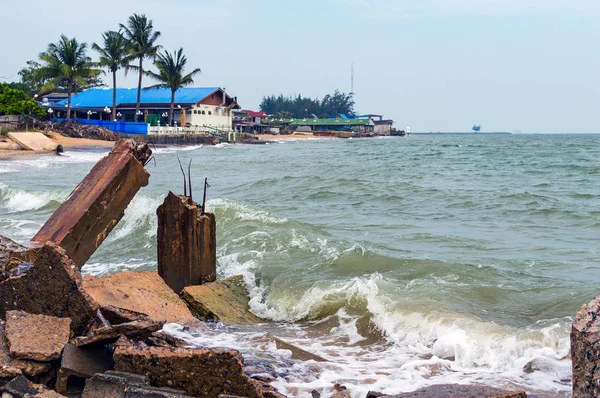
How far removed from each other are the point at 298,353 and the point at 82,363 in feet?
7.21

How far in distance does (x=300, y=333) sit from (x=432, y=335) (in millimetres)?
1412

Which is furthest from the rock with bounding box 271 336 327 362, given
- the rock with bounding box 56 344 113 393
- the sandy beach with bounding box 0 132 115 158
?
the sandy beach with bounding box 0 132 115 158

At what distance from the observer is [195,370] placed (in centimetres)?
431

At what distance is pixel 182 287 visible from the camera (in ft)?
25.5

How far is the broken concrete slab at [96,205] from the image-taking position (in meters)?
7.11

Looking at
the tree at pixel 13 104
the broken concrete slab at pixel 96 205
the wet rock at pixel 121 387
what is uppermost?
the tree at pixel 13 104

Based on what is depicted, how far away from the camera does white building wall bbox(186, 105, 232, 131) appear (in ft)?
237

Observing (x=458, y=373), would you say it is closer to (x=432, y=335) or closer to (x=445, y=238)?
(x=432, y=335)

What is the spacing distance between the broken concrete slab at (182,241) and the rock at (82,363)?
306 centimetres

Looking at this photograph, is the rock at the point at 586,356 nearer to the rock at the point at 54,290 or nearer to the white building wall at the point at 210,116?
the rock at the point at 54,290

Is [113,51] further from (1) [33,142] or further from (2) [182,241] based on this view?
(2) [182,241]

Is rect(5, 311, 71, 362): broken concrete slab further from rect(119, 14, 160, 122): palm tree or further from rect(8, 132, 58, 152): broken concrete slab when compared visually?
rect(119, 14, 160, 122): palm tree

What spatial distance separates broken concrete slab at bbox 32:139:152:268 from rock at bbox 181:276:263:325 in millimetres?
1174

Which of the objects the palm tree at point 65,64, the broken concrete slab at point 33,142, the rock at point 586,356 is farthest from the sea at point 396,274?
the palm tree at point 65,64
